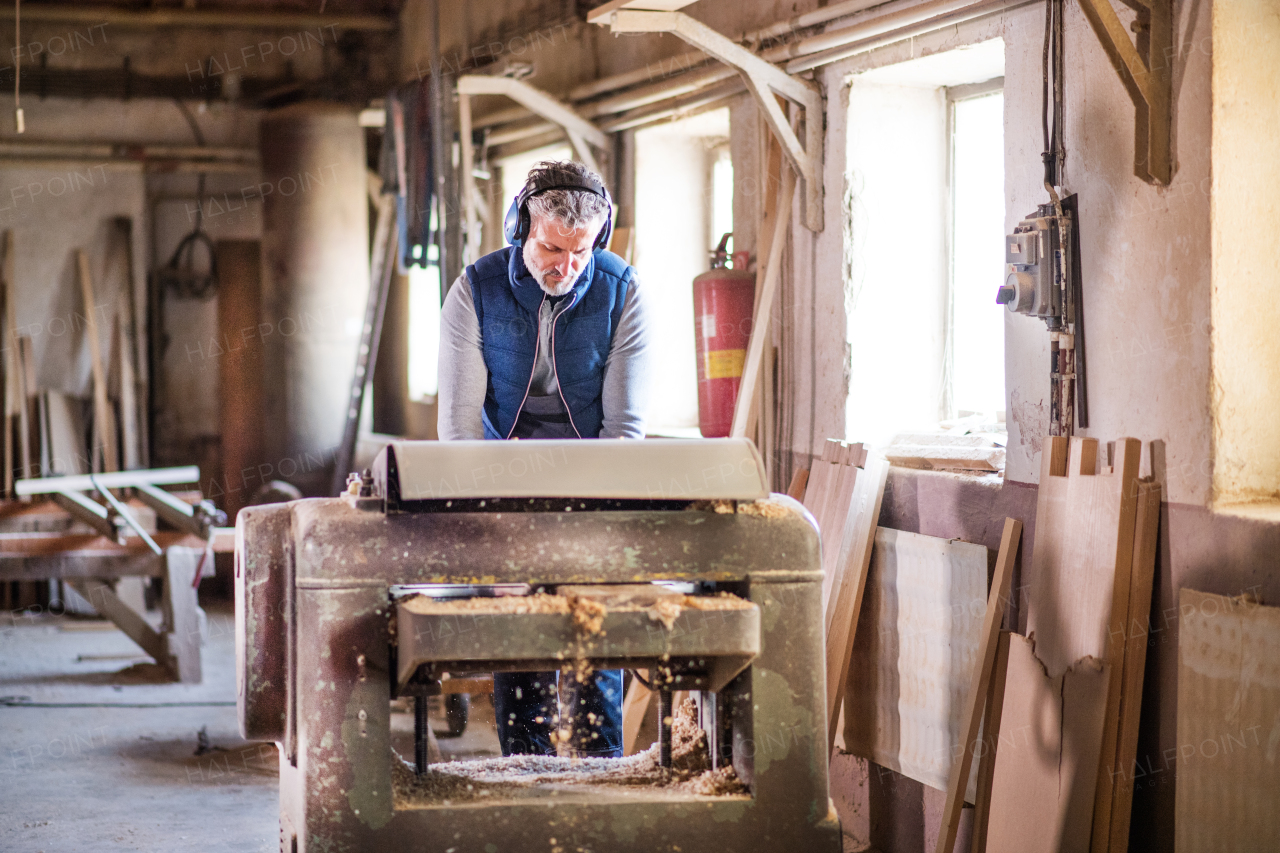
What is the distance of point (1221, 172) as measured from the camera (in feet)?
8.45

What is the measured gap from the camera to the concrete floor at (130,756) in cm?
383

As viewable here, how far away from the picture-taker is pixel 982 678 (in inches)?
122

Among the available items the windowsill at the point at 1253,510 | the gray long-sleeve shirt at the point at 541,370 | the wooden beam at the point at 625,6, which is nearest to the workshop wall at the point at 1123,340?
the windowsill at the point at 1253,510

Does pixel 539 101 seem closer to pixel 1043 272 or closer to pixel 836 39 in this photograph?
pixel 836 39

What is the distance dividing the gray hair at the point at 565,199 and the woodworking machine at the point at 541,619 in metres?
0.77

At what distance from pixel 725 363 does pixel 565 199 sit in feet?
6.04

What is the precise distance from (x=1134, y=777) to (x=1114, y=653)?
0.97ft

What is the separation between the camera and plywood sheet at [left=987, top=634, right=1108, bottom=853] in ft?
8.97

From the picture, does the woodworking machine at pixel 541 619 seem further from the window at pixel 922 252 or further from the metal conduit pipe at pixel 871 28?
the window at pixel 922 252

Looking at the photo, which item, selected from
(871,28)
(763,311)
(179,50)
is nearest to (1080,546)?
(763,311)

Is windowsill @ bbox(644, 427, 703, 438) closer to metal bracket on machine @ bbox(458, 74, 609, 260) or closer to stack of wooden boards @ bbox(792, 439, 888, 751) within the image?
metal bracket on machine @ bbox(458, 74, 609, 260)

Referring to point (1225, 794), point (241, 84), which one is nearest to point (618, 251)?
point (1225, 794)

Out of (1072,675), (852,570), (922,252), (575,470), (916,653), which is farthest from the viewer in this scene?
(922,252)

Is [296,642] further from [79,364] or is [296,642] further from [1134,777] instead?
[79,364]
